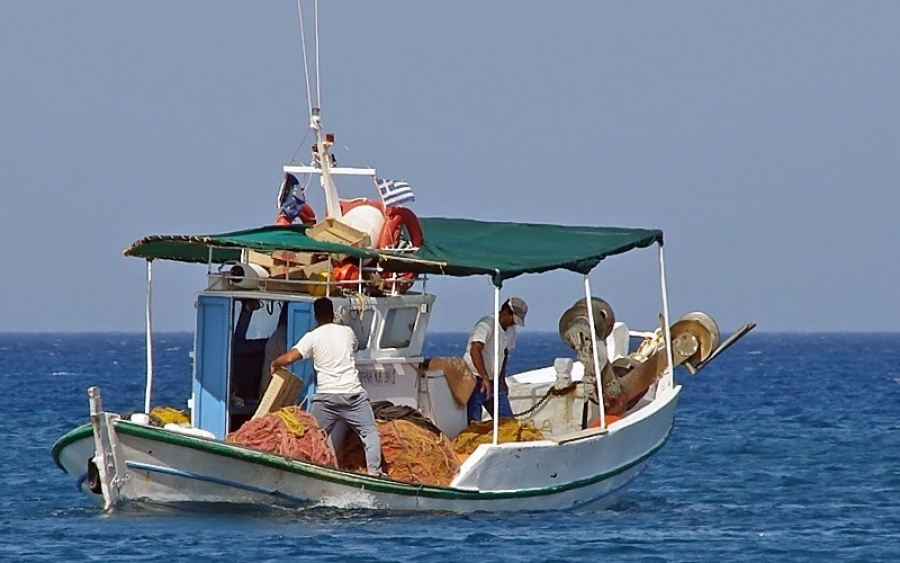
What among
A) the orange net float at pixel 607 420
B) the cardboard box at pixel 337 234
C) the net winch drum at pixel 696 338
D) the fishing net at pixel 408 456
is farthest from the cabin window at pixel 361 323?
the net winch drum at pixel 696 338

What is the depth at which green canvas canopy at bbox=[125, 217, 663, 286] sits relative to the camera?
1814 centimetres

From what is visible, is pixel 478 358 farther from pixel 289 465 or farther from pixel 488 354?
pixel 289 465

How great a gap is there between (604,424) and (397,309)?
7.97ft

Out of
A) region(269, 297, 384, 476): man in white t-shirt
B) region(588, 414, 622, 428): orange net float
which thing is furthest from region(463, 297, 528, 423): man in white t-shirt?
region(269, 297, 384, 476): man in white t-shirt

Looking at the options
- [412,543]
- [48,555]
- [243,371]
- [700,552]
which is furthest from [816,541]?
[48,555]

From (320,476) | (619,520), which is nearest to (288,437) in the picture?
(320,476)

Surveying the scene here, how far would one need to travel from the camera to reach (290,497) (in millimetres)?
17656

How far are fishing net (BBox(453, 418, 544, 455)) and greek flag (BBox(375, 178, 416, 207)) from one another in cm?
240

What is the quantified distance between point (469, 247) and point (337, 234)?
1893 mm

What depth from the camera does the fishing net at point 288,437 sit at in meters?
17.5

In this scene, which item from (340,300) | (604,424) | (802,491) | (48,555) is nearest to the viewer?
(48,555)

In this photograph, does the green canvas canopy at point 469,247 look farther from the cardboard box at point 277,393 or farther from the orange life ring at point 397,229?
the cardboard box at point 277,393

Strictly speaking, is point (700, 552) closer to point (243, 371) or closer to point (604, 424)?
point (604, 424)

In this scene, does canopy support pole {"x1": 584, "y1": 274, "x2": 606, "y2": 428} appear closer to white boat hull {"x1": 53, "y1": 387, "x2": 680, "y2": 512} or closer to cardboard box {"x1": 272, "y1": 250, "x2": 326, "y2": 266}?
white boat hull {"x1": 53, "y1": 387, "x2": 680, "y2": 512}
